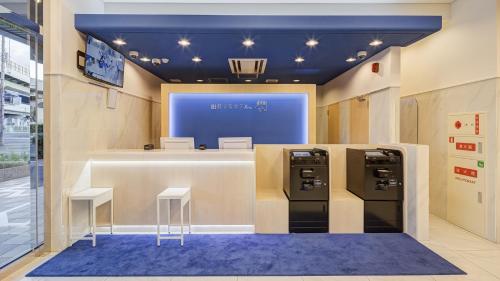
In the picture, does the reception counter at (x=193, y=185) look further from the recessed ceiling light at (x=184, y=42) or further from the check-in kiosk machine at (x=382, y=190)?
the recessed ceiling light at (x=184, y=42)

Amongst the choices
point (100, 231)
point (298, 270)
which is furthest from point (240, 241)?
point (100, 231)

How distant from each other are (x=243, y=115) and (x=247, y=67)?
1.30 meters

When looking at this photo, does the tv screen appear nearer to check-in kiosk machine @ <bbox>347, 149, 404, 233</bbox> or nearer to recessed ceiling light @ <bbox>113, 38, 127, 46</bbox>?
recessed ceiling light @ <bbox>113, 38, 127, 46</bbox>

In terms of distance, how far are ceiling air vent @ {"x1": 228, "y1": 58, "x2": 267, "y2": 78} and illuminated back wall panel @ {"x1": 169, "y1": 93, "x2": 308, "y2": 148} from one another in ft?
1.80

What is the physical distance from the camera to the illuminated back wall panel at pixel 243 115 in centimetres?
706

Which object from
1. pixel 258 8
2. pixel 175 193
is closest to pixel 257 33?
pixel 258 8

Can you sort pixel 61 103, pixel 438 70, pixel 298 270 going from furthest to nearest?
pixel 438 70
pixel 61 103
pixel 298 270

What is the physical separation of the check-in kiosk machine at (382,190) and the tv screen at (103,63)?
4.27m

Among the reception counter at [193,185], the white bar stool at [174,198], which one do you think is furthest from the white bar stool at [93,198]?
the white bar stool at [174,198]

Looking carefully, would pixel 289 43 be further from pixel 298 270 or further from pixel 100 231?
pixel 100 231

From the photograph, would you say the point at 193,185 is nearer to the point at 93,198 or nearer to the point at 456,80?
the point at 93,198

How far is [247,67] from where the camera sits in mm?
6355

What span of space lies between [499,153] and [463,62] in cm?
151

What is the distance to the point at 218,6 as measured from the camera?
14.8 feet
